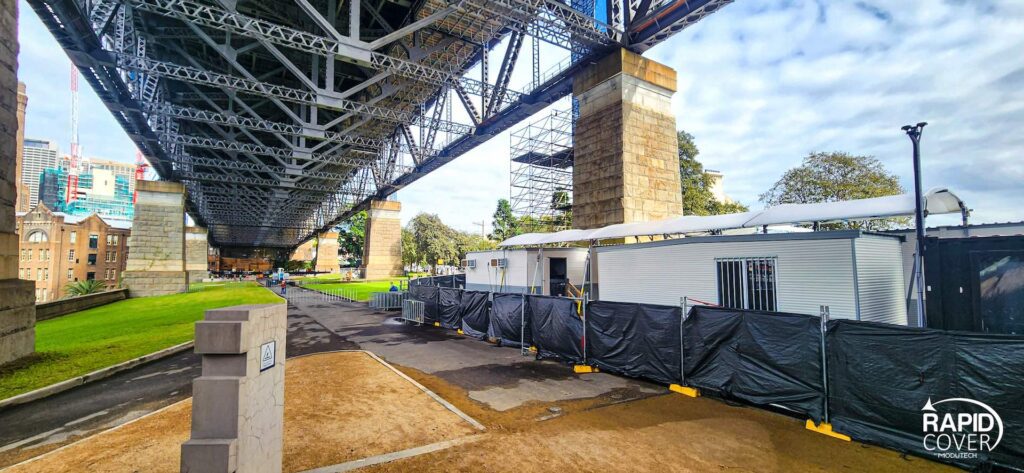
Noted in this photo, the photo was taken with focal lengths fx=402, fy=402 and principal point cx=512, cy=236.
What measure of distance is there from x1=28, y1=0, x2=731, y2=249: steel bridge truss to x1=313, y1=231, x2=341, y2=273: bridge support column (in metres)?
57.5

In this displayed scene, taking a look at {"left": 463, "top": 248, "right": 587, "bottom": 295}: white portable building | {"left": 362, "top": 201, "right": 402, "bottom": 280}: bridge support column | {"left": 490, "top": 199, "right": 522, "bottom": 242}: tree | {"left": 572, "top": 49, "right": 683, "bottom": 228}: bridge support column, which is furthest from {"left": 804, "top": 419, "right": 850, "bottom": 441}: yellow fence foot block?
{"left": 490, "top": 199, "right": 522, "bottom": 242}: tree

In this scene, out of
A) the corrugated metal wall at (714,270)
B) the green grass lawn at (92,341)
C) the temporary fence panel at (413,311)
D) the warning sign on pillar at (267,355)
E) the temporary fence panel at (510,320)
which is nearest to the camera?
the warning sign on pillar at (267,355)

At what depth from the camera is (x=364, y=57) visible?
1892 centimetres

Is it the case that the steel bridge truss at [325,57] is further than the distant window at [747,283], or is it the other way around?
the steel bridge truss at [325,57]

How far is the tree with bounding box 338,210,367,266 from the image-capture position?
103 metres

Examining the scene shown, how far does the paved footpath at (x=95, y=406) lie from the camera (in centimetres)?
640

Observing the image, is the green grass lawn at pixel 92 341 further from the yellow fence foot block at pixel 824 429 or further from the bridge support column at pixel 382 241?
the bridge support column at pixel 382 241

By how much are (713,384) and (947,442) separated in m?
3.04

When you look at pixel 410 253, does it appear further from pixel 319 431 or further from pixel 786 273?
pixel 319 431

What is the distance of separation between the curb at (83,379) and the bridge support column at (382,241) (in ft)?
138

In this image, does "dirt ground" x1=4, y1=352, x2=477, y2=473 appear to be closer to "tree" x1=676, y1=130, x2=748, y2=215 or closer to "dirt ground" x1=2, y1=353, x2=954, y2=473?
"dirt ground" x1=2, y1=353, x2=954, y2=473

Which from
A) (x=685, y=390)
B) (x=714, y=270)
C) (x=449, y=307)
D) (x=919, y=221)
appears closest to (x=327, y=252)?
(x=449, y=307)

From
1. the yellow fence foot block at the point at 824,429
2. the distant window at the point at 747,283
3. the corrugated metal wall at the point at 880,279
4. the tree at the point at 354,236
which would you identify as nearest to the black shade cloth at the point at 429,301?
the distant window at the point at 747,283

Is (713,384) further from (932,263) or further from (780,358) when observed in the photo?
(932,263)
